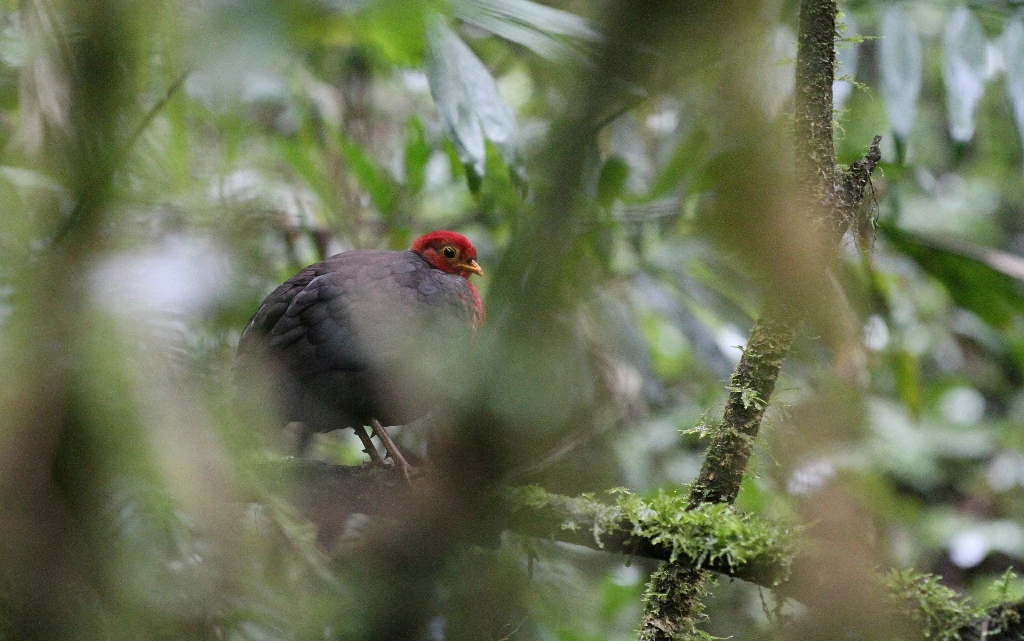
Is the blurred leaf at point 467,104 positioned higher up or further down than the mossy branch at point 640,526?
higher up

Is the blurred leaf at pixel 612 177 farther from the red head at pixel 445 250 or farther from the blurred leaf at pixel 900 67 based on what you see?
the blurred leaf at pixel 900 67

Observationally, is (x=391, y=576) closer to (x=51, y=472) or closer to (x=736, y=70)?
(x=51, y=472)

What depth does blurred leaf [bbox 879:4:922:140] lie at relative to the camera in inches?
91.4

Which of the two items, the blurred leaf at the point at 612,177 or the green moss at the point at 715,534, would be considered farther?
the blurred leaf at the point at 612,177

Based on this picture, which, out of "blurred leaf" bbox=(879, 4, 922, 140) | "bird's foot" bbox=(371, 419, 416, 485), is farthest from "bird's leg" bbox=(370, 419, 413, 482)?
"blurred leaf" bbox=(879, 4, 922, 140)

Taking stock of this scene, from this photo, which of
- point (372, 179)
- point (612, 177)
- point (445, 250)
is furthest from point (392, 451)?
point (372, 179)

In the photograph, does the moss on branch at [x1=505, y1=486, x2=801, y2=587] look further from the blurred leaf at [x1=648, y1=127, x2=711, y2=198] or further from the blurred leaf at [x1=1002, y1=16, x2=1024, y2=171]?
the blurred leaf at [x1=1002, y1=16, x2=1024, y2=171]

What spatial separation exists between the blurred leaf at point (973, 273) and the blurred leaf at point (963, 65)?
0.35 m

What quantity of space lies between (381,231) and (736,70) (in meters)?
3.26

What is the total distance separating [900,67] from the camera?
8.11ft

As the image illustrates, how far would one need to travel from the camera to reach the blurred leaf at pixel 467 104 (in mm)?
1651

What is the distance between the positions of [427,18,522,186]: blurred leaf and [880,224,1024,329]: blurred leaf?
1.40m

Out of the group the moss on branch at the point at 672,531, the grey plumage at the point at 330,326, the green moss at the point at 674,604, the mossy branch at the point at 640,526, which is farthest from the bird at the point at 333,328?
the green moss at the point at 674,604

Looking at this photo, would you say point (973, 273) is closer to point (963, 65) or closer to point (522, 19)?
point (963, 65)
